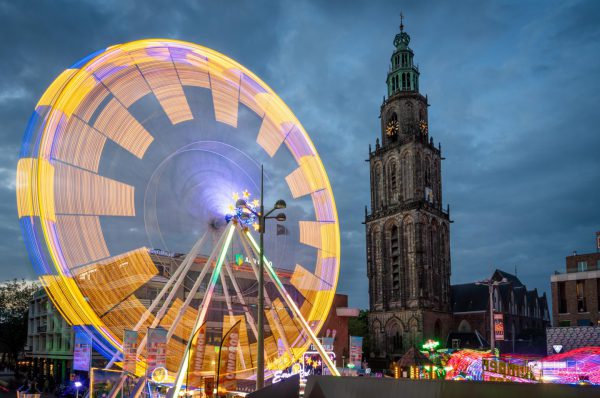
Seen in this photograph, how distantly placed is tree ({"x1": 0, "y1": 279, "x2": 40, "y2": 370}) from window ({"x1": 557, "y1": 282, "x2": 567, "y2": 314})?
60591mm

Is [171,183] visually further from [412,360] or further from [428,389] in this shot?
[412,360]

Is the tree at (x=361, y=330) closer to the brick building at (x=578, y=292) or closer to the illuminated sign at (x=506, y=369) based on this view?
the brick building at (x=578, y=292)

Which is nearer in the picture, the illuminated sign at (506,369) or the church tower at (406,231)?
the illuminated sign at (506,369)

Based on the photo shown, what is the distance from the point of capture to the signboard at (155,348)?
1653cm

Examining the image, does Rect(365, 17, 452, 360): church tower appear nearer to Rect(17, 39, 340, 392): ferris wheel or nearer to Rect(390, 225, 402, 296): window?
Rect(390, 225, 402, 296): window

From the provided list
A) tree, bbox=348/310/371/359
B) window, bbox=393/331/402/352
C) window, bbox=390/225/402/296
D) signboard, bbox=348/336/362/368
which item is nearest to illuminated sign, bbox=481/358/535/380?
signboard, bbox=348/336/362/368

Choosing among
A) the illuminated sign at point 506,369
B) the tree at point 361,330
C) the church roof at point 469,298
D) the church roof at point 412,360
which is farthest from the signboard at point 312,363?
the church roof at point 469,298

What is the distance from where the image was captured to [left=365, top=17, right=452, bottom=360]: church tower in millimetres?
80500

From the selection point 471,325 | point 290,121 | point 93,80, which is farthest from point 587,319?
point 93,80

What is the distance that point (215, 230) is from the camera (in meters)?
20.8

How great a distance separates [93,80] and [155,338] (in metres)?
8.23

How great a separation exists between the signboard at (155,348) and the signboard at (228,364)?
1836 mm

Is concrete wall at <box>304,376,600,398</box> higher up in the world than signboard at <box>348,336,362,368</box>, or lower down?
higher up

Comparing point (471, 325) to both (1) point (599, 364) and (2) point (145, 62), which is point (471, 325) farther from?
(2) point (145, 62)
